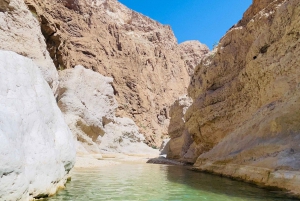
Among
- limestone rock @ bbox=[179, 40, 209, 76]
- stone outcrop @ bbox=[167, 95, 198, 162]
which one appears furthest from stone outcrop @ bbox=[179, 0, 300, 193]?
limestone rock @ bbox=[179, 40, 209, 76]

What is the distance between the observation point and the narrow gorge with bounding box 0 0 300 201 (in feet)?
19.2

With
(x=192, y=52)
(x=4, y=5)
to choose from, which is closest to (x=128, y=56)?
(x=192, y=52)

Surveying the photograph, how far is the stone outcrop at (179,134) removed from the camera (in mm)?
24859

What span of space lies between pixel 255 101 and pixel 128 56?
49836mm

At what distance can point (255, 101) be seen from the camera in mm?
14062

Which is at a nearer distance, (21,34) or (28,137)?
(28,137)

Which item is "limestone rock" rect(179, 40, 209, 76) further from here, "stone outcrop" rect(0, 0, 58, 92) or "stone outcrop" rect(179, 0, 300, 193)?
"stone outcrop" rect(0, 0, 58, 92)

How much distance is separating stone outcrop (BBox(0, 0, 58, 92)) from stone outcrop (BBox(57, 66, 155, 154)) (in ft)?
37.6

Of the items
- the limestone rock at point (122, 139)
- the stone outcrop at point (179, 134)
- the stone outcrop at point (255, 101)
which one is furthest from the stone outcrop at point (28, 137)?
the limestone rock at point (122, 139)

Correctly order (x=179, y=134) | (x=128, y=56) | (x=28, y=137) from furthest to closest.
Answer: (x=128, y=56), (x=179, y=134), (x=28, y=137)

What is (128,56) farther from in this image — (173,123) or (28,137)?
(28,137)

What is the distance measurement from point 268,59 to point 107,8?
7307cm

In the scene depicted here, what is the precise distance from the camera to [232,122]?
16.2 m

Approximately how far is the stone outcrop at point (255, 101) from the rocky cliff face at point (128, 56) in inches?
831
